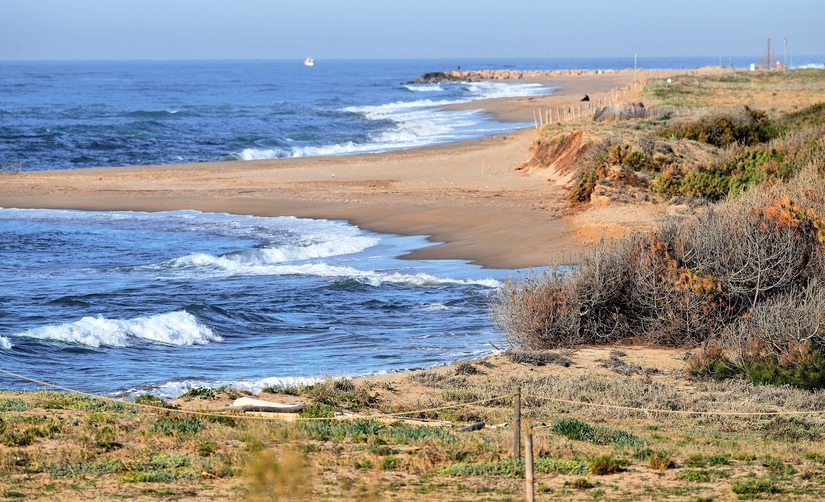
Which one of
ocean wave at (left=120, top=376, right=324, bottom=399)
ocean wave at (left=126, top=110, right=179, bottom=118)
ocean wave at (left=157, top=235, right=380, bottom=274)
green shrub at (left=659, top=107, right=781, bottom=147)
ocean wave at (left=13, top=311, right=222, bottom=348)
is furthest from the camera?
ocean wave at (left=126, top=110, right=179, bottom=118)

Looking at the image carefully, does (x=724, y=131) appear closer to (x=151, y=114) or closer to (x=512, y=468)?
(x=512, y=468)

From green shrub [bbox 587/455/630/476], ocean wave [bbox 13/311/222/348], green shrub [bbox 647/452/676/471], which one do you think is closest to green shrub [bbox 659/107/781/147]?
ocean wave [bbox 13/311/222/348]

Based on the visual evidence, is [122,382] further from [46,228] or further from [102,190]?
[102,190]

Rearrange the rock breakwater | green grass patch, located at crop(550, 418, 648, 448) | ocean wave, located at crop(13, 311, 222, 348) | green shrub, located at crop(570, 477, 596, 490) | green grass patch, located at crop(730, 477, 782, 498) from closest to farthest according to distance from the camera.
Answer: green grass patch, located at crop(730, 477, 782, 498), green shrub, located at crop(570, 477, 596, 490), green grass patch, located at crop(550, 418, 648, 448), ocean wave, located at crop(13, 311, 222, 348), the rock breakwater

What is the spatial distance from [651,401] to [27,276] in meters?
15.2

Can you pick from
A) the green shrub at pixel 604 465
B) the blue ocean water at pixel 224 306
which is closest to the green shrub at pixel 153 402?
the blue ocean water at pixel 224 306

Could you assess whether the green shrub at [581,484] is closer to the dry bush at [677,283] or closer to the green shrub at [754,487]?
the green shrub at [754,487]

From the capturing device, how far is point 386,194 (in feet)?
103

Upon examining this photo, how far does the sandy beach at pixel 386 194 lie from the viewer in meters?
24.0

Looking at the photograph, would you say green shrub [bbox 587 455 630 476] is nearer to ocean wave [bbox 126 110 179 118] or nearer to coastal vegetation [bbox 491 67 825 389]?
coastal vegetation [bbox 491 67 825 389]

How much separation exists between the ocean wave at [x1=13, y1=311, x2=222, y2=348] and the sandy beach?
698 centimetres

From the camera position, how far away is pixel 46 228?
27625mm

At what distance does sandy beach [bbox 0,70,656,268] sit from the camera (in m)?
24.0

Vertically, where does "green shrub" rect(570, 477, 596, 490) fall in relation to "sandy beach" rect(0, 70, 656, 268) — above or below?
above
